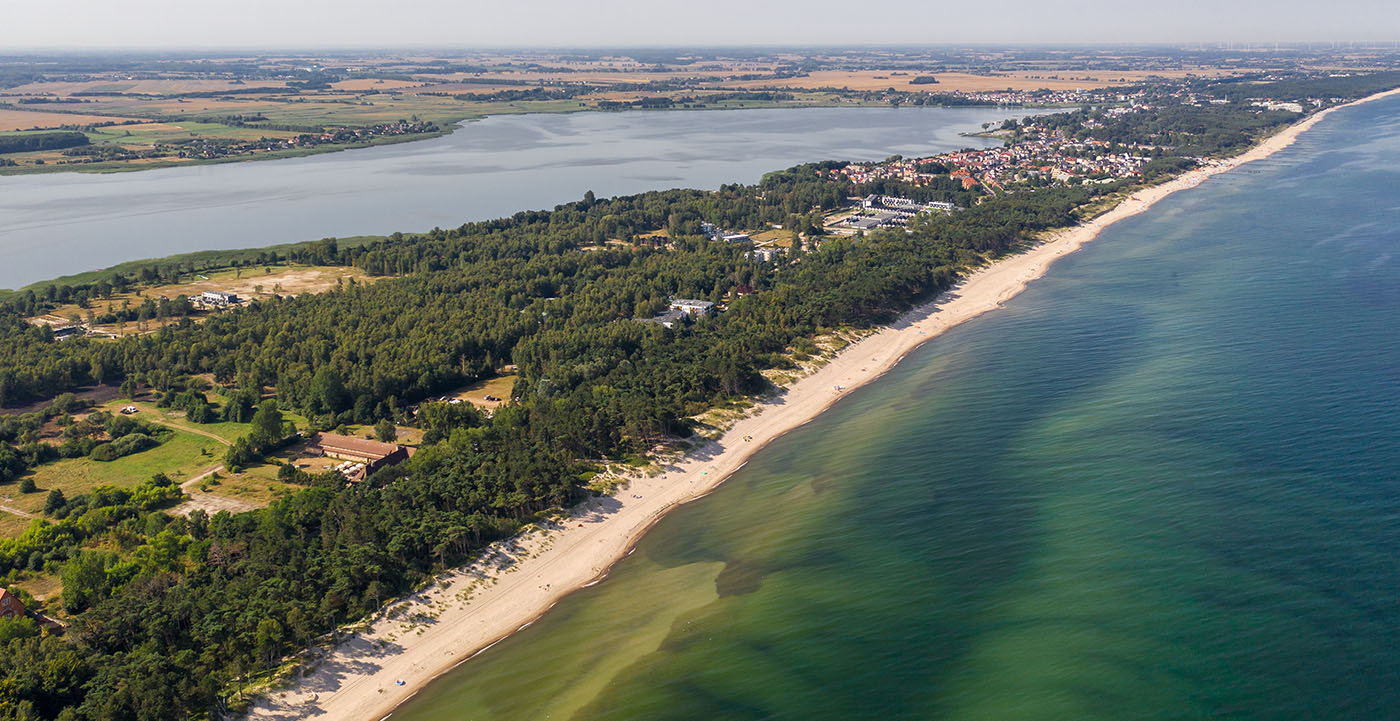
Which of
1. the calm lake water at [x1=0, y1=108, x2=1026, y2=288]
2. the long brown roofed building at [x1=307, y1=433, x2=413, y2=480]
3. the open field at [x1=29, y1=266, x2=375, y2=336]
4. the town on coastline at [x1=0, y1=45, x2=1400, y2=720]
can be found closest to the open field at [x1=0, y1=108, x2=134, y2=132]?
the calm lake water at [x1=0, y1=108, x2=1026, y2=288]

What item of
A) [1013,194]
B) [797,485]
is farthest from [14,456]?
[1013,194]

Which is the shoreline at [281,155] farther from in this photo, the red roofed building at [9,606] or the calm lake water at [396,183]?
the red roofed building at [9,606]

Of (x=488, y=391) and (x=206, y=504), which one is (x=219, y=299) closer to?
(x=488, y=391)

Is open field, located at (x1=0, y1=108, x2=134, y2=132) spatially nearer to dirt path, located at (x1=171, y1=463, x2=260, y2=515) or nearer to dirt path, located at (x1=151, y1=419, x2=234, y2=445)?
dirt path, located at (x1=151, y1=419, x2=234, y2=445)

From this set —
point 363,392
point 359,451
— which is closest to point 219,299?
point 363,392

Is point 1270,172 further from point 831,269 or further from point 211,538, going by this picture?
point 211,538
